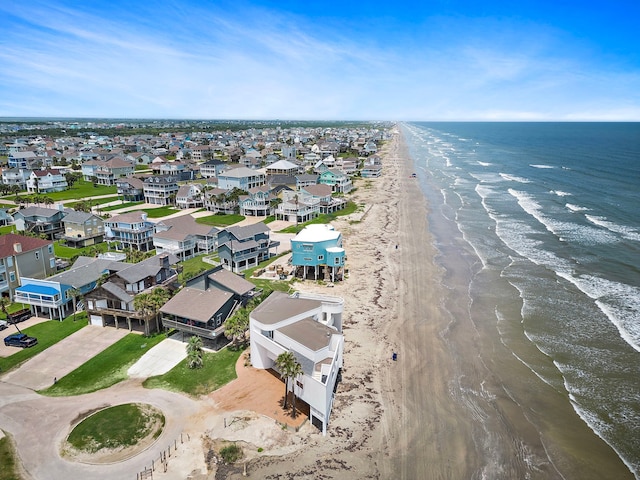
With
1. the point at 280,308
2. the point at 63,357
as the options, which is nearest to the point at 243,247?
the point at 280,308

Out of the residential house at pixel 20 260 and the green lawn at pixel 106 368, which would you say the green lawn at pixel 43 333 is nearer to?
the green lawn at pixel 106 368

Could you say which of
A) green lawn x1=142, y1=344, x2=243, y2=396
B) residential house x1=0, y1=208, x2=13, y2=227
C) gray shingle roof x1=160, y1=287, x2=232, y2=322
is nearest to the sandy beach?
green lawn x1=142, y1=344, x2=243, y2=396

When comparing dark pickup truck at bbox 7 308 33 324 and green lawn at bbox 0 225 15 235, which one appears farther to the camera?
green lawn at bbox 0 225 15 235

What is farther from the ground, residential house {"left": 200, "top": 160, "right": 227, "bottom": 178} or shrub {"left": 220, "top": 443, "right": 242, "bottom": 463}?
residential house {"left": 200, "top": 160, "right": 227, "bottom": 178}

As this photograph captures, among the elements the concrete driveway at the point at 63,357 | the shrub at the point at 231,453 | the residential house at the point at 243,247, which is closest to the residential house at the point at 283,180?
the residential house at the point at 243,247

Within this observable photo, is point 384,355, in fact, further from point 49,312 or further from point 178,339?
point 49,312

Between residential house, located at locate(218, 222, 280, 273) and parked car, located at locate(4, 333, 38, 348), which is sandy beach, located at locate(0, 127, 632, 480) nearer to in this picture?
parked car, located at locate(4, 333, 38, 348)
